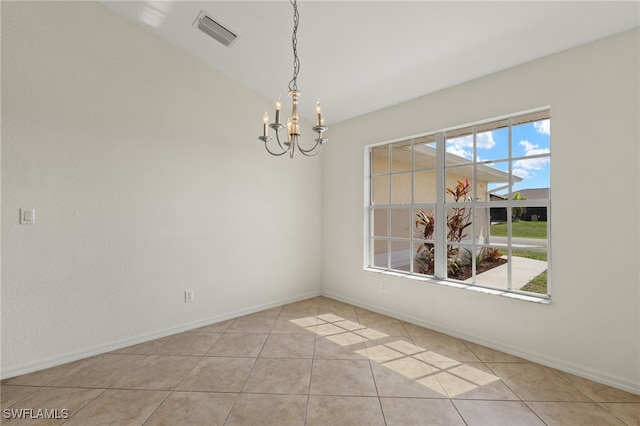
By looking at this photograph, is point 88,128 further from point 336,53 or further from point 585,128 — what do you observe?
point 585,128

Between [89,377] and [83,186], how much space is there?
1.68 meters

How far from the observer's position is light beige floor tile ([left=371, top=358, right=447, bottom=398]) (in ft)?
6.97

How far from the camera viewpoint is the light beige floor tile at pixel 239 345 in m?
2.75

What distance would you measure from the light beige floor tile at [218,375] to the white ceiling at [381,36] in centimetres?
314

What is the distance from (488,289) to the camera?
9.71 ft

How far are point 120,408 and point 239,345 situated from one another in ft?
3.62

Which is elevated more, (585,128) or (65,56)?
(65,56)

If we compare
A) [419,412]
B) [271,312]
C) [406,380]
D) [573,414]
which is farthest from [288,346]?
[573,414]

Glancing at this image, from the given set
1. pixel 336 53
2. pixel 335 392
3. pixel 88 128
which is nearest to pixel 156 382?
pixel 335 392

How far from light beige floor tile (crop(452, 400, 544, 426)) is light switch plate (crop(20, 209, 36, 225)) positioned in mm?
3696

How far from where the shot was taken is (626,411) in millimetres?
1913

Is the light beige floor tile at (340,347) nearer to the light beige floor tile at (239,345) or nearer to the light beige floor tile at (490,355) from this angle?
the light beige floor tile at (239,345)

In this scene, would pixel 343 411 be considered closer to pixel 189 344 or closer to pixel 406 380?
pixel 406 380

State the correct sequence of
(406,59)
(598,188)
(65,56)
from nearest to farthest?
(598,188)
(65,56)
(406,59)
